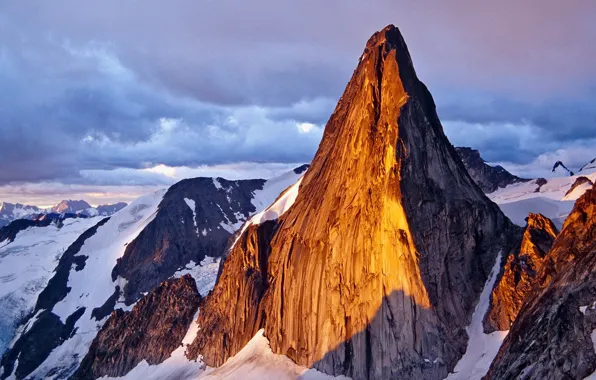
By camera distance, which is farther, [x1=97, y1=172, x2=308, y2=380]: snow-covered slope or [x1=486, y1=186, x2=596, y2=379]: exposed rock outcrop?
[x1=97, y1=172, x2=308, y2=380]: snow-covered slope

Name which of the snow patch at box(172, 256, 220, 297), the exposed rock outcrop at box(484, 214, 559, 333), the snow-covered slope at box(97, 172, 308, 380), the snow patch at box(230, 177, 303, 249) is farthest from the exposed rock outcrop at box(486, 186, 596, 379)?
the snow patch at box(172, 256, 220, 297)

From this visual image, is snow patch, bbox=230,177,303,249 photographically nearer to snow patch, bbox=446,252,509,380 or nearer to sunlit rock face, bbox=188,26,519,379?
sunlit rock face, bbox=188,26,519,379

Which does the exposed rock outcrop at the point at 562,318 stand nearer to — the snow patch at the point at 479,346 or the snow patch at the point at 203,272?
the snow patch at the point at 479,346

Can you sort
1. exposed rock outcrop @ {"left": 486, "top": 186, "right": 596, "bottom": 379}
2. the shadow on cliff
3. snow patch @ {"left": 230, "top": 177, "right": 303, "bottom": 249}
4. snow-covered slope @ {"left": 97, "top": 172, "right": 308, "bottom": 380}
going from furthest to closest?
snow patch @ {"left": 230, "top": 177, "right": 303, "bottom": 249} < snow-covered slope @ {"left": 97, "top": 172, "right": 308, "bottom": 380} < the shadow on cliff < exposed rock outcrop @ {"left": 486, "top": 186, "right": 596, "bottom": 379}

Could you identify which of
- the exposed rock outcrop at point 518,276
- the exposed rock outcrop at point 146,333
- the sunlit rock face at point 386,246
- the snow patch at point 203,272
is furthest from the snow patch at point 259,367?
the snow patch at point 203,272

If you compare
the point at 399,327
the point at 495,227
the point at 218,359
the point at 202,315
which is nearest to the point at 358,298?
the point at 399,327

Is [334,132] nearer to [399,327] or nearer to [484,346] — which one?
[399,327]
